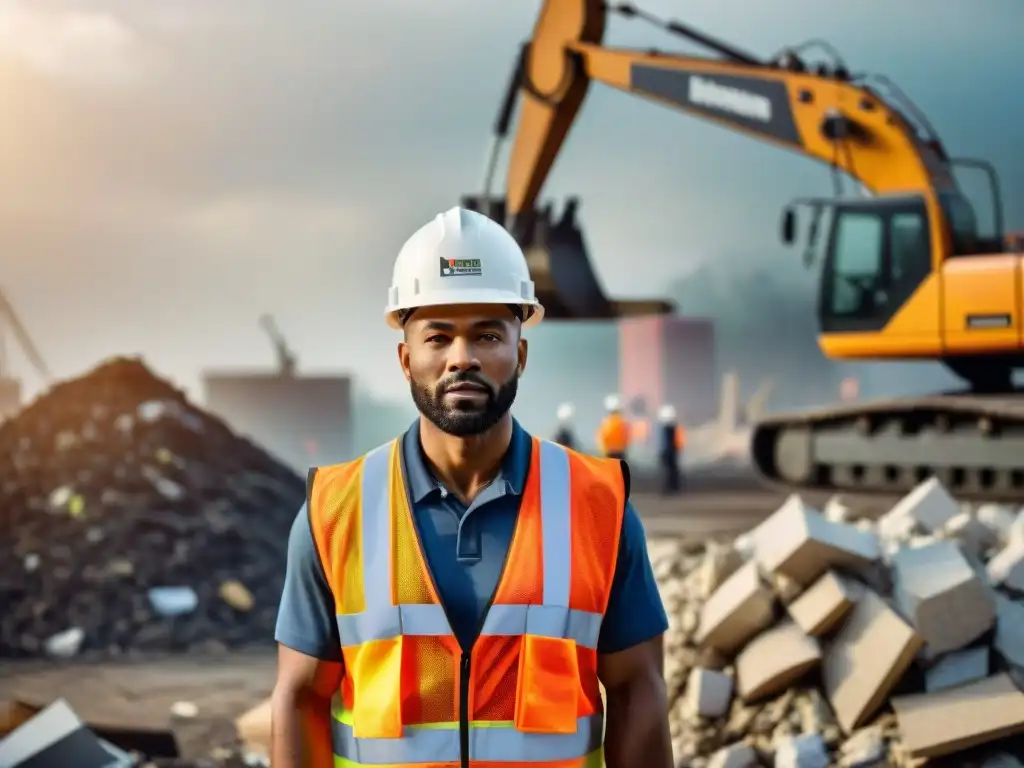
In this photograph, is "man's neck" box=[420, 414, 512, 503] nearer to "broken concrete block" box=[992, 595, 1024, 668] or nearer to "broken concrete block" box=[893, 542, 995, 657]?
"broken concrete block" box=[893, 542, 995, 657]

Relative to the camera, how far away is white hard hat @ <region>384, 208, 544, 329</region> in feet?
6.31

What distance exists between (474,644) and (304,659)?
0.28 metres

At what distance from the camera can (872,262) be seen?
855 centimetres

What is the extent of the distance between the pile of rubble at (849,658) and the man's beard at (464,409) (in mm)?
2719

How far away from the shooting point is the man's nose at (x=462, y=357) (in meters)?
1.85

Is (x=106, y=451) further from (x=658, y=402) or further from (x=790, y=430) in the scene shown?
(x=658, y=402)

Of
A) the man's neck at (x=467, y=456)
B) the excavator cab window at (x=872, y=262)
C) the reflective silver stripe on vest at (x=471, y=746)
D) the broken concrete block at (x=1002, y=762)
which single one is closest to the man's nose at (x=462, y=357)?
the man's neck at (x=467, y=456)

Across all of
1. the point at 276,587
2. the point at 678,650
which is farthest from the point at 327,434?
the point at 678,650

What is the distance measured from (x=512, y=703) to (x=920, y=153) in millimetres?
7819

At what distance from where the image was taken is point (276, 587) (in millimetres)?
8688

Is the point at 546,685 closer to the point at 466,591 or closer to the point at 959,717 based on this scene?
the point at 466,591

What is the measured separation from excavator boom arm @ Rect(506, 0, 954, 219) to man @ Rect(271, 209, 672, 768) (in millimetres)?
7519

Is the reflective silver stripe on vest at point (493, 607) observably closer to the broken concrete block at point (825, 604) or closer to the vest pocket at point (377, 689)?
the vest pocket at point (377, 689)

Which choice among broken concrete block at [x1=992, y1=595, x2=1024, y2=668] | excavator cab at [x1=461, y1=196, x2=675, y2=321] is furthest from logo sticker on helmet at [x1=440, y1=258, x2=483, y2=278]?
excavator cab at [x1=461, y1=196, x2=675, y2=321]
